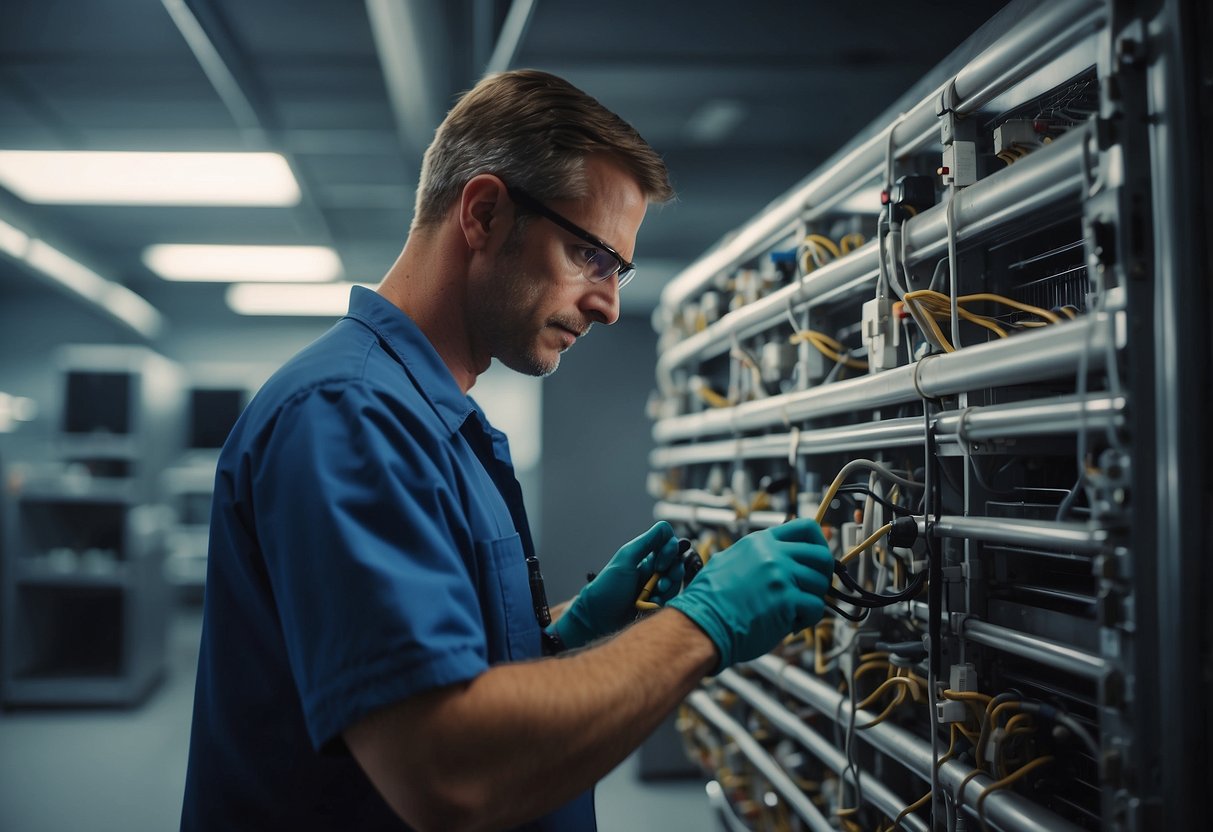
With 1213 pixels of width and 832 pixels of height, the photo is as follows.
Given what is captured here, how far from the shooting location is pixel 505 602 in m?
1.03

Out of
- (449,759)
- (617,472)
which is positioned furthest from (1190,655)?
(617,472)

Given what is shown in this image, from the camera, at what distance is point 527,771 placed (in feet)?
2.58

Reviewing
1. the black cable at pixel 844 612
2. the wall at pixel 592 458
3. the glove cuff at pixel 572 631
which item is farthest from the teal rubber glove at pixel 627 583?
the wall at pixel 592 458

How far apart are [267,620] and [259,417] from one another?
228 millimetres

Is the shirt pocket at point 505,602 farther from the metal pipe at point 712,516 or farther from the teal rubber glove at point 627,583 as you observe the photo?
the metal pipe at point 712,516

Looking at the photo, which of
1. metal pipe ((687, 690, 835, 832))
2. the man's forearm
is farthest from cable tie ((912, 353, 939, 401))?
metal pipe ((687, 690, 835, 832))

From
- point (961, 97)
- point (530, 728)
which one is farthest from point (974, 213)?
point (530, 728)

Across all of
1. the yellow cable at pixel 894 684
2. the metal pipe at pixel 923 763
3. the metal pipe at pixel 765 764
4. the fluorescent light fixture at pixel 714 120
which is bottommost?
the metal pipe at pixel 765 764

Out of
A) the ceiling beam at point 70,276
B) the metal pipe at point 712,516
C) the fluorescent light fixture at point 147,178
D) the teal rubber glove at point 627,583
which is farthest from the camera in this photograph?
the ceiling beam at point 70,276

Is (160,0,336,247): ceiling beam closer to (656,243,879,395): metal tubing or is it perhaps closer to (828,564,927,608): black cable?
(656,243,879,395): metal tubing

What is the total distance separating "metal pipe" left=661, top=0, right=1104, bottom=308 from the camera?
94cm

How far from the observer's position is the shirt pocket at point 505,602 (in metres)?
1.00

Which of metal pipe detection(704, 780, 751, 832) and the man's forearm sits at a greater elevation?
the man's forearm

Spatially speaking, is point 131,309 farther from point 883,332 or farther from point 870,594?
point 870,594
